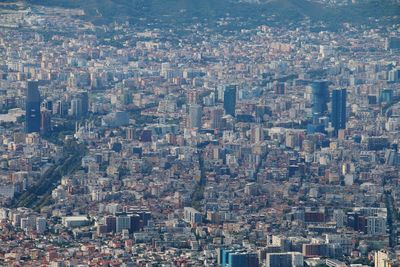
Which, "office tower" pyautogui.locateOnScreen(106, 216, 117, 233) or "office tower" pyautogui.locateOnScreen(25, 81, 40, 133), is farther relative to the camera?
"office tower" pyautogui.locateOnScreen(25, 81, 40, 133)

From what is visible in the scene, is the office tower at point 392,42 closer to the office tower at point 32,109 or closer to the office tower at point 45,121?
the office tower at point 32,109

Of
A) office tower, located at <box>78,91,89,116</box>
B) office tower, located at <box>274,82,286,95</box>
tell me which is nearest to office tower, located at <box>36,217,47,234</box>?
office tower, located at <box>78,91,89,116</box>

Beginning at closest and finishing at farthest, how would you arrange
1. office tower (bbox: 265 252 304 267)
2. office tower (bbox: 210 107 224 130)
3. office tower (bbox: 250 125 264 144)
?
1. office tower (bbox: 265 252 304 267)
2. office tower (bbox: 250 125 264 144)
3. office tower (bbox: 210 107 224 130)

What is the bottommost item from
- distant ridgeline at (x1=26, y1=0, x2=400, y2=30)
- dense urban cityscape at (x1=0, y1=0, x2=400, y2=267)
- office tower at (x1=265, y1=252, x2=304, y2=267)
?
office tower at (x1=265, y1=252, x2=304, y2=267)

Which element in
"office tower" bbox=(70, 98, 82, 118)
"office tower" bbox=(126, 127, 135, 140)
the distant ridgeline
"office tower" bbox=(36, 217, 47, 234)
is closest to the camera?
"office tower" bbox=(36, 217, 47, 234)

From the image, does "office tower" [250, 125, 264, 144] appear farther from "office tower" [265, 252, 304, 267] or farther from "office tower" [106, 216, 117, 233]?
"office tower" [265, 252, 304, 267]

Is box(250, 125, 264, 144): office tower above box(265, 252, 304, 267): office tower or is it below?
above
